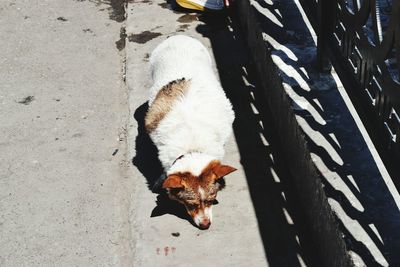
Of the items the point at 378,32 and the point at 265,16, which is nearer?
the point at 378,32

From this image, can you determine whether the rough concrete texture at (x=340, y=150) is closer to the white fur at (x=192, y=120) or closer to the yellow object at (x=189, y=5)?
the white fur at (x=192, y=120)

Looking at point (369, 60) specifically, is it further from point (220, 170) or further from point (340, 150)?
point (220, 170)

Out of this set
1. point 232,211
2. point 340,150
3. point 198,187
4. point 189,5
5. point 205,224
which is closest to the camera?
point 340,150

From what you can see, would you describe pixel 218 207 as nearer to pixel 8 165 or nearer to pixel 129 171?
pixel 129 171

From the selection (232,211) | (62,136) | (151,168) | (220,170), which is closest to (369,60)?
(220,170)

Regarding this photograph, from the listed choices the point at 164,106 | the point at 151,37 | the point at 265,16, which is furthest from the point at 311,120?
the point at 151,37

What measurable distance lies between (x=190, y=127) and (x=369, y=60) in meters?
1.71

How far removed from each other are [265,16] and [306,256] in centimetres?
286

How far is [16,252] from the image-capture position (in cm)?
571

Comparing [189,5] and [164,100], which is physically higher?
[164,100]

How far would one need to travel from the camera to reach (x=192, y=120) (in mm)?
5840

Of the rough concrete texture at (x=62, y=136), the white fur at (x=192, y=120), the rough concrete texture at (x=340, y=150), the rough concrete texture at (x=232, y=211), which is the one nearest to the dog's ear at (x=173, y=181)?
the white fur at (x=192, y=120)

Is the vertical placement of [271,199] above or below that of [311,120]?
below

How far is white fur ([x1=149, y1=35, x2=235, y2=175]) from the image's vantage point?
5.69 meters
